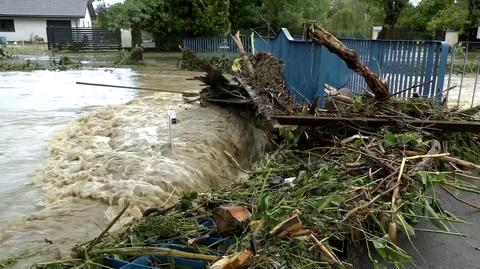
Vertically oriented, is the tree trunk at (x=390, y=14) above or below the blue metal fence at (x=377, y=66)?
above

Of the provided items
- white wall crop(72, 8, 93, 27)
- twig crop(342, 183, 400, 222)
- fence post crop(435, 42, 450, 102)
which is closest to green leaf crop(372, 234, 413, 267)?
twig crop(342, 183, 400, 222)

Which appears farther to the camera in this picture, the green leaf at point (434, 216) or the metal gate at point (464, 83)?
the metal gate at point (464, 83)

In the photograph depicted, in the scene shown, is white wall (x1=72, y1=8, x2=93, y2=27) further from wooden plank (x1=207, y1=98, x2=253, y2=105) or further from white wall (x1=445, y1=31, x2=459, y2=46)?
wooden plank (x1=207, y1=98, x2=253, y2=105)

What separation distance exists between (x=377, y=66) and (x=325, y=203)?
495 cm

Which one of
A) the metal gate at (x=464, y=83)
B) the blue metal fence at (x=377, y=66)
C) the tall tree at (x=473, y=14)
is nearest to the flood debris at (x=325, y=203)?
the blue metal fence at (x=377, y=66)

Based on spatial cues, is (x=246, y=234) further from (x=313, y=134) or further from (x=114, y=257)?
(x=313, y=134)

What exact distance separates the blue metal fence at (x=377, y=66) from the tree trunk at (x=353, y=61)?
3.04ft

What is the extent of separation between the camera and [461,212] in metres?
4.37

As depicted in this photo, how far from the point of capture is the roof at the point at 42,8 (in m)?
48.7

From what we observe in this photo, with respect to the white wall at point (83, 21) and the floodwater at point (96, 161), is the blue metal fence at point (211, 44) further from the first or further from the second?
the white wall at point (83, 21)

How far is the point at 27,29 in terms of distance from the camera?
164 ft

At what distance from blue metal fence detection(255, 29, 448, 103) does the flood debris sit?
54.1 inches

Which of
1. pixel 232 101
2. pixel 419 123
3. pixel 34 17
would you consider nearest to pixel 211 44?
pixel 232 101

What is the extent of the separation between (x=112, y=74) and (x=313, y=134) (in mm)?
16099
